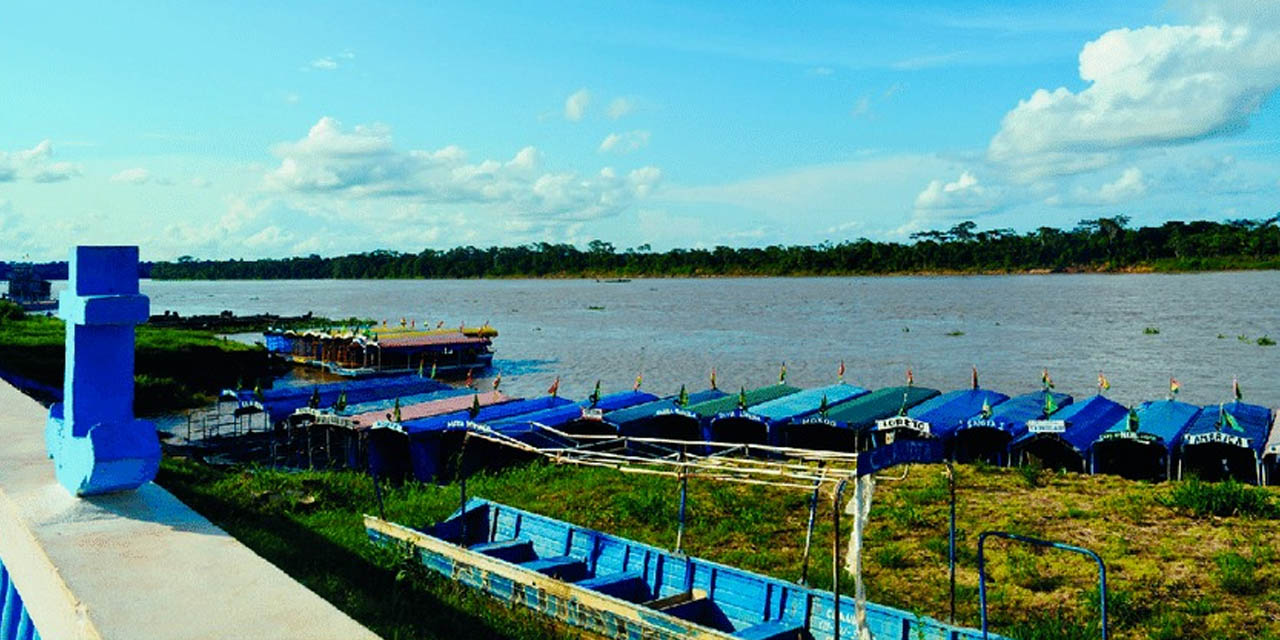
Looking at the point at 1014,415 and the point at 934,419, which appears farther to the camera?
the point at 1014,415

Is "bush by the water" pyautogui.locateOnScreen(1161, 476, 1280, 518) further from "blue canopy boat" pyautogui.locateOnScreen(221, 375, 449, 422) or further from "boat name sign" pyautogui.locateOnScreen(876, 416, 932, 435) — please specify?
"blue canopy boat" pyautogui.locateOnScreen(221, 375, 449, 422)

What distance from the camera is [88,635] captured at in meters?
3.36

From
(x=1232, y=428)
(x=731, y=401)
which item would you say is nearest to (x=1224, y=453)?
(x=1232, y=428)

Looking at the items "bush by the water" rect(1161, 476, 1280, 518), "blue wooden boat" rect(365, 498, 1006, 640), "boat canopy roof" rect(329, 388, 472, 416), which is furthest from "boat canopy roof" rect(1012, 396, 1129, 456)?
"boat canopy roof" rect(329, 388, 472, 416)

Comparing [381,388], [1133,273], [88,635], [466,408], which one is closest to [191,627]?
[88,635]

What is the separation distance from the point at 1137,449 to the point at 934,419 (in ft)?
16.1

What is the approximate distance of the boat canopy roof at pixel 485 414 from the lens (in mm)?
23172

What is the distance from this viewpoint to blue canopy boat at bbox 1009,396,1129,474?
22281 mm

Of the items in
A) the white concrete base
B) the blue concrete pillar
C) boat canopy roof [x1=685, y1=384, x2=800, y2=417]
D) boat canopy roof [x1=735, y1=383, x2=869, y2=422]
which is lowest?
boat canopy roof [x1=685, y1=384, x2=800, y2=417]

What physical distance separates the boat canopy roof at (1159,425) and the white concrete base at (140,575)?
21.5 metres

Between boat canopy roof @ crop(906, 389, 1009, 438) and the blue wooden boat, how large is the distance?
13.6 meters

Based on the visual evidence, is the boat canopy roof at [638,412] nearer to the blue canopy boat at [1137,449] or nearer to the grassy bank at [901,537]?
the grassy bank at [901,537]

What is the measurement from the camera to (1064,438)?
22.2m

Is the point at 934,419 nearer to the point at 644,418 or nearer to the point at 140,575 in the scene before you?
the point at 644,418
